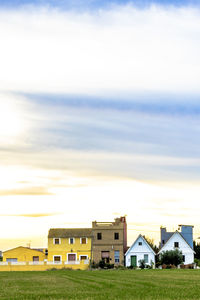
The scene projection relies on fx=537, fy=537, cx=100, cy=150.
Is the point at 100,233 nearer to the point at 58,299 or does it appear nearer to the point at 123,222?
the point at 123,222

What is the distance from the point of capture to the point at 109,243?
91.4m

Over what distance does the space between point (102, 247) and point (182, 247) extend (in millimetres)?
13659

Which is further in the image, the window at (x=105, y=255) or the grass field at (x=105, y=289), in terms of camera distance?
the window at (x=105, y=255)

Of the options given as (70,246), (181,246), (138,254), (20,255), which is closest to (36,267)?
(70,246)

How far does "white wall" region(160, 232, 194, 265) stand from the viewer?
91.3 meters

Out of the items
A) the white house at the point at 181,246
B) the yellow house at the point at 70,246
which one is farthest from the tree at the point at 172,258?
the yellow house at the point at 70,246

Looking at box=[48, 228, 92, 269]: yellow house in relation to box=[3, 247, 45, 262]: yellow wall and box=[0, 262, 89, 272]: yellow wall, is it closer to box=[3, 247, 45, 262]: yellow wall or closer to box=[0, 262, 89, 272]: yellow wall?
box=[3, 247, 45, 262]: yellow wall

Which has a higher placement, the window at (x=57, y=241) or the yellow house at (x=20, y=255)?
the window at (x=57, y=241)

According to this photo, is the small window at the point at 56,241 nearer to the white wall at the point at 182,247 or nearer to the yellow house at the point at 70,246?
the yellow house at the point at 70,246

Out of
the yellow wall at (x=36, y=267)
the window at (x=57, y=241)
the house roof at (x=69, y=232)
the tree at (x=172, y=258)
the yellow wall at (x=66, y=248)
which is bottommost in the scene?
the yellow wall at (x=36, y=267)

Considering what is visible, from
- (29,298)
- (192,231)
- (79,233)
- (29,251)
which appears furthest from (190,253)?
(29,298)

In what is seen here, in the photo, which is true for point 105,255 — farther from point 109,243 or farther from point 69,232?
point 69,232

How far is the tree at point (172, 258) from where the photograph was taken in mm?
85562

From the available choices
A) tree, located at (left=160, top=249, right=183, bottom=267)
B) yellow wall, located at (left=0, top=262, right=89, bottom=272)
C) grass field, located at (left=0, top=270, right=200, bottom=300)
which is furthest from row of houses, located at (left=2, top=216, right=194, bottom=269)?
grass field, located at (left=0, top=270, right=200, bottom=300)
